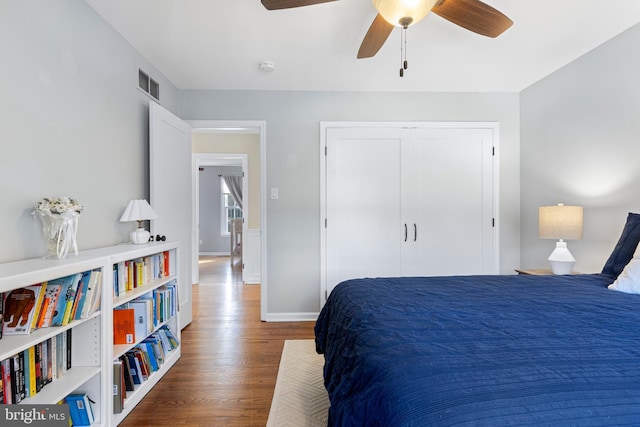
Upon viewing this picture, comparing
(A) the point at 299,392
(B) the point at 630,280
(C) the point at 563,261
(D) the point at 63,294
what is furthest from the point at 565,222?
(D) the point at 63,294

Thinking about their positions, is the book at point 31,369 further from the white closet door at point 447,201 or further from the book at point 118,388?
the white closet door at point 447,201

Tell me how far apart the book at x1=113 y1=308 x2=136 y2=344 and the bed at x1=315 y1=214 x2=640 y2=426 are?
126 centimetres

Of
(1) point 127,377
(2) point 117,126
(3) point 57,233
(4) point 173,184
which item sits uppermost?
(2) point 117,126

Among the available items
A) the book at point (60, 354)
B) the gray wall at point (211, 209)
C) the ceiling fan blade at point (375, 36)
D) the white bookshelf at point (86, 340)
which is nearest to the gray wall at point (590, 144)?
the ceiling fan blade at point (375, 36)

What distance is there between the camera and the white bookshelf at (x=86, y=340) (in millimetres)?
1196

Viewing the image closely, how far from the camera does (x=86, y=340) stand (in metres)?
1.58

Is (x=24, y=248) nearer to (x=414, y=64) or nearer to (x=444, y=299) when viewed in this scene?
(x=444, y=299)

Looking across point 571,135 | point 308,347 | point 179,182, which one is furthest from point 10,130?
point 571,135

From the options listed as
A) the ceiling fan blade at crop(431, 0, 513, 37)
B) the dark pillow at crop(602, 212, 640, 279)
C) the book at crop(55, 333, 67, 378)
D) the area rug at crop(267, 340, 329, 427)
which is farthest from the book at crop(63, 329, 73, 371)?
Result: the dark pillow at crop(602, 212, 640, 279)

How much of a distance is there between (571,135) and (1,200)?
12.8 ft

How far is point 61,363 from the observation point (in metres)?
1.49

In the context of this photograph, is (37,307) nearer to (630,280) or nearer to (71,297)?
(71,297)

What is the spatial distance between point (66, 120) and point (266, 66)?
1585 mm

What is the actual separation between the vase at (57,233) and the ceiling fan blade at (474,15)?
2.17 m
